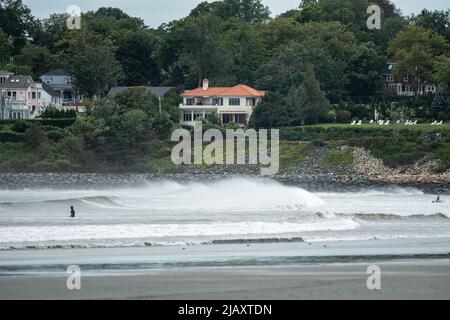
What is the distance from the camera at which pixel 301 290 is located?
97.2ft

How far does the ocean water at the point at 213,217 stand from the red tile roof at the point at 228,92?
33417mm

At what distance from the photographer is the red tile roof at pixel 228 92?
105938 millimetres

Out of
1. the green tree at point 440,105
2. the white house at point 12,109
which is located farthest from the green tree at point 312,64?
the white house at point 12,109

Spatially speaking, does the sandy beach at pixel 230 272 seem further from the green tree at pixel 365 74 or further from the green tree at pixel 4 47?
the green tree at pixel 4 47

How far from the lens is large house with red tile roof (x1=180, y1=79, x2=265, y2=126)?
10588cm

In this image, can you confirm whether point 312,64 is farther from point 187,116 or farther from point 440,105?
point 440,105

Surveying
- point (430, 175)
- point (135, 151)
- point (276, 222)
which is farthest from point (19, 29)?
point (276, 222)

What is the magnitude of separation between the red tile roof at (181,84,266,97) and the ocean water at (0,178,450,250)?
33417 millimetres

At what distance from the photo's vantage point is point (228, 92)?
106500 mm

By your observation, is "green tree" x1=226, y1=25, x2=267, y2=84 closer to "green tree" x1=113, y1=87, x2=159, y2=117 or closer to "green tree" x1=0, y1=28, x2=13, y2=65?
"green tree" x1=113, y1=87, x2=159, y2=117

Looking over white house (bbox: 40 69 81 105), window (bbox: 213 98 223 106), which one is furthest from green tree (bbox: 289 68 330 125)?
white house (bbox: 40 69 81 105)

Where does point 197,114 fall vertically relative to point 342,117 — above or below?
above

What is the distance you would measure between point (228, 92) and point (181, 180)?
27400mm

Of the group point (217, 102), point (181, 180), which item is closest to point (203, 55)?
point (217, 102)
